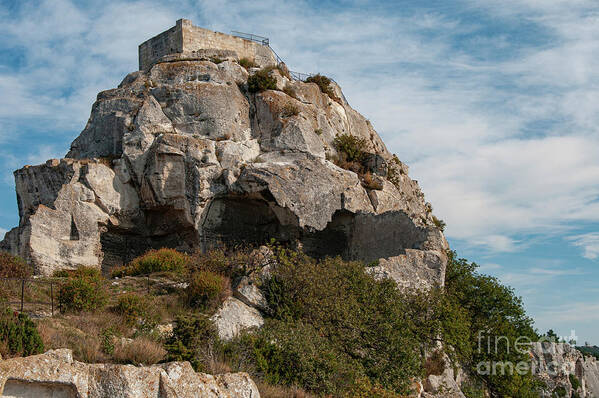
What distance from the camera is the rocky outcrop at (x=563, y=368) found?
2683 centimetres

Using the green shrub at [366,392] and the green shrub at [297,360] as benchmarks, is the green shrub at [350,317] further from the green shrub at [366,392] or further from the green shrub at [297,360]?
the green shrub at [366,392]

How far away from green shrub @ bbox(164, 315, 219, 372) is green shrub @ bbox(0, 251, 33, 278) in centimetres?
680

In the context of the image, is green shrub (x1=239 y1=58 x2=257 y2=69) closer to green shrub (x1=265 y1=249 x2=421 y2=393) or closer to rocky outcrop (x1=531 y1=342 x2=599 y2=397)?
green shrub (x1=265 y1=249 x2=421 y2=393)

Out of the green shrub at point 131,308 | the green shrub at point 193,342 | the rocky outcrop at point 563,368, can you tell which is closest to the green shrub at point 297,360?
the green shrub at point 193,342

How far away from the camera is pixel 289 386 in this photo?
13.3 metres

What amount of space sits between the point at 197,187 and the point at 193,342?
35.5ft

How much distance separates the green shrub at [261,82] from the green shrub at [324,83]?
4004mm

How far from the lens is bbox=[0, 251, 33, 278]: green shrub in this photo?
17469mm

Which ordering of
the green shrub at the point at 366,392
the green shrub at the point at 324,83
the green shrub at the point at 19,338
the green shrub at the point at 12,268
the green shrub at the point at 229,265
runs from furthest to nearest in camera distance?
the green shrub at the point at 324,83 < the green shrub at the point at 229,265 < the green shrub at the point at 12,268 < the green shrub at the point at 366,392 < the green shrub at the point at 19,338

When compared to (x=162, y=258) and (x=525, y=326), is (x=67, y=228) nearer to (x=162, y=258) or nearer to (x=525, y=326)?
(x=162, y=258)

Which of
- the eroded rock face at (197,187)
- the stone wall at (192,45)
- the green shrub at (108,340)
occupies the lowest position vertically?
the green shrub at (108,340)

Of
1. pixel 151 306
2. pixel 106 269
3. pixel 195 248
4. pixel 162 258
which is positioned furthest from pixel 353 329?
pixel 106 269

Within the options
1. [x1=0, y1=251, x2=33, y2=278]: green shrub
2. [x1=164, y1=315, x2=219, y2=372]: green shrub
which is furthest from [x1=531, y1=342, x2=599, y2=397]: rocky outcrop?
[x1=0, y1=251, x2=33, y2=278]: green shrub

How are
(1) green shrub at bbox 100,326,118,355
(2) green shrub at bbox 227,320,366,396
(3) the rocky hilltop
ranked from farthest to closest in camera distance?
(3) the rocky hilltop → (2) green shrub at bbox 227,320,366,396 → (1) green shrub at bbox 100,326,118,355
